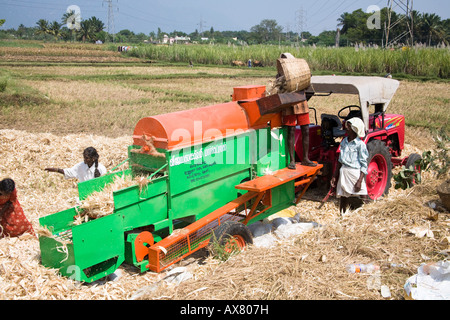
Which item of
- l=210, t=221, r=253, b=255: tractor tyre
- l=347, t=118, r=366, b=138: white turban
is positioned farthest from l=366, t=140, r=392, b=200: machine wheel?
l=210, t=221, r=253, b=255: tractor tyre

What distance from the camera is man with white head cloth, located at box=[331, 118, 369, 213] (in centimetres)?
587

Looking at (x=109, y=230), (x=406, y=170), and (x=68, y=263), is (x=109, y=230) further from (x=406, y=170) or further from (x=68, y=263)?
(x=406, y=170)

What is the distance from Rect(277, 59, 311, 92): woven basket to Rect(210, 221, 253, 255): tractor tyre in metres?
1.93

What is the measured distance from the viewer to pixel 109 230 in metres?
4.12

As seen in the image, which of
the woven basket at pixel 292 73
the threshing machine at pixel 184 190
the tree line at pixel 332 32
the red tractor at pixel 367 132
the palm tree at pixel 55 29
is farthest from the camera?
the palm tree at pixel 55 29

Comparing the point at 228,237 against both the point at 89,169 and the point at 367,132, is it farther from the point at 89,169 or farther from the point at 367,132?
the point at 367,132

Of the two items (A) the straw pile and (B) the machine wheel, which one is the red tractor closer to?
(B) the machine wheel

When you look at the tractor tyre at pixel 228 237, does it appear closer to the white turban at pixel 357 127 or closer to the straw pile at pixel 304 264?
the straw pile at pixel 304 264

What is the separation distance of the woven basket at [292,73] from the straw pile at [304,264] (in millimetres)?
1869

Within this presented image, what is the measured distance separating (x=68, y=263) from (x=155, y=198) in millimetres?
1073

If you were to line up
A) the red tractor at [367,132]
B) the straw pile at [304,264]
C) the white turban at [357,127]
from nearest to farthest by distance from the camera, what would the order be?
the straw pile at [304,264]
the white turban at [357,127]
the red tractor at [367,132]

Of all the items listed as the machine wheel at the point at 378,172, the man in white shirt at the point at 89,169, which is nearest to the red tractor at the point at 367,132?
the machine wheel at the point at 378,172

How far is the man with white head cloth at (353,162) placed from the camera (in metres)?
5.87

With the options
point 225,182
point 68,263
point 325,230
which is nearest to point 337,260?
point 325,230
